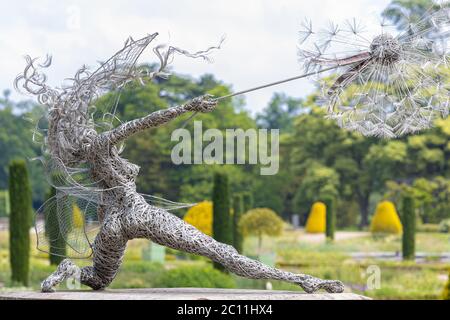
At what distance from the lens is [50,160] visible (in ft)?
32.1

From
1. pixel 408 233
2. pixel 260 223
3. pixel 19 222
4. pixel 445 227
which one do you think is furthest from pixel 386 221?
pixel 19 222

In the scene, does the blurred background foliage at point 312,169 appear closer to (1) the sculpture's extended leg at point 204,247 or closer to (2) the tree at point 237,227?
(2) the tree at point 237,227

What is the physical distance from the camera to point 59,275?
9.30 m

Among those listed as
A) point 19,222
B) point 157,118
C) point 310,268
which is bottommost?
point 310,268

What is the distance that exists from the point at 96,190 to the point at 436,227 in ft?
89.2

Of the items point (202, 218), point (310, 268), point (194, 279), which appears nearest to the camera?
point (194, 279)

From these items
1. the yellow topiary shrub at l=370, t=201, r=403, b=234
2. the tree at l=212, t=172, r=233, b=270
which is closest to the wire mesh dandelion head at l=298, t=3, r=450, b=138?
the tree at l=212, t=172, r=233, b=270

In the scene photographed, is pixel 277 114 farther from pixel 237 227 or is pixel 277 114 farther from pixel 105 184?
pixel 105 184

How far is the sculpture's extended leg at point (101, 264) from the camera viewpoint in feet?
30.2

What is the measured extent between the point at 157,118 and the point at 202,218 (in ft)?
53.6

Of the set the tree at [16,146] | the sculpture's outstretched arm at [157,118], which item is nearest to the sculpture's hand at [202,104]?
the sculpture's outstretched arm at [157,118]

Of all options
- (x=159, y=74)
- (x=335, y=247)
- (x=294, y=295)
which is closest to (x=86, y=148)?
(x=159, y=74)

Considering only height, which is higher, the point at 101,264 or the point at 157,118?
the point at 157,118

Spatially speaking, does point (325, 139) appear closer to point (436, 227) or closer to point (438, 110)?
point (436, 227)
